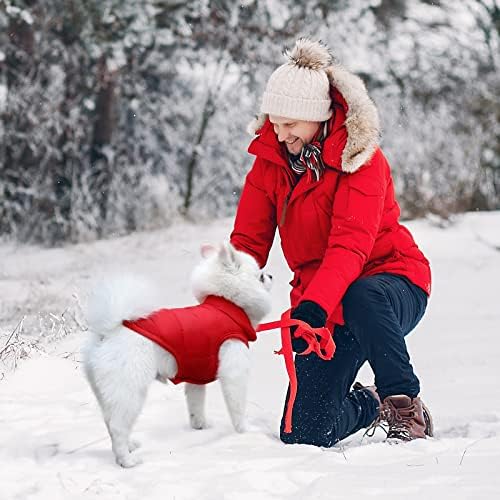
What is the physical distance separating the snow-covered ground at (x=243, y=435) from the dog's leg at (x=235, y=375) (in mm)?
83

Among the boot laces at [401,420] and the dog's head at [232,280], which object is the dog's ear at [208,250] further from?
the boot laces at [401,420]

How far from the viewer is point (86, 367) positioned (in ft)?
9.07

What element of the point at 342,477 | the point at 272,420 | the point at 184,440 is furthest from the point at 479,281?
the point at 342,477

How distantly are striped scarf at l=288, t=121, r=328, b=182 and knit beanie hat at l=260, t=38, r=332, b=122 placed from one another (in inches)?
3.2

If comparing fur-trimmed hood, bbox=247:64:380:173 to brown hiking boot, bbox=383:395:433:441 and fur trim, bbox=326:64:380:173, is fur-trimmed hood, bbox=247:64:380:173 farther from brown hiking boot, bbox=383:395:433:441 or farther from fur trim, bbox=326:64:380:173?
brown hiking boot, bbox=383:395:433:441

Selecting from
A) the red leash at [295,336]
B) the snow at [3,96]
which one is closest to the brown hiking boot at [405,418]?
the red leash at [295,336]

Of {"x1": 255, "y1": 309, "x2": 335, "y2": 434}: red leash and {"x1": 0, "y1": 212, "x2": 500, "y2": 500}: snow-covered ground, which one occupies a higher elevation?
{"x1": 255, "y1": 309, "x2": 335, "y2": 434}: red leash

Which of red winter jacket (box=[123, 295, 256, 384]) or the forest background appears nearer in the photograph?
red winter jacket (box=[123, 295, 256, 384])

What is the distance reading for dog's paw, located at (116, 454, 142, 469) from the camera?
2.65m

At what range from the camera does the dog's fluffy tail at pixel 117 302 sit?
270 centimetres

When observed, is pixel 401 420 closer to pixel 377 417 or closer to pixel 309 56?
pixel 377 417

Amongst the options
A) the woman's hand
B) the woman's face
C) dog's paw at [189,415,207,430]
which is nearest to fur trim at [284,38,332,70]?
the woman's face

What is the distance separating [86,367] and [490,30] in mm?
9244

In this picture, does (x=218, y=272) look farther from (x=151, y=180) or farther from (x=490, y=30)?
(x=490, y=30)
